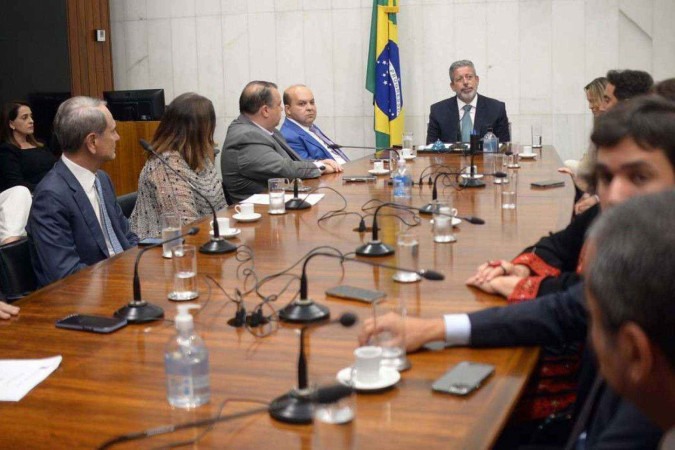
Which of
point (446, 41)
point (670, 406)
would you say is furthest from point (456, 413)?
point (446, 41)

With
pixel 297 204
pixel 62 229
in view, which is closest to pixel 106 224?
pixel 62 229

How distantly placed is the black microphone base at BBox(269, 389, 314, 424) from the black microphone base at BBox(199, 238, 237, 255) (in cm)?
143

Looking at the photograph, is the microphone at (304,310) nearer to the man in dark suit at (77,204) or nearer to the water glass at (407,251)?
the water glass at (407,251)

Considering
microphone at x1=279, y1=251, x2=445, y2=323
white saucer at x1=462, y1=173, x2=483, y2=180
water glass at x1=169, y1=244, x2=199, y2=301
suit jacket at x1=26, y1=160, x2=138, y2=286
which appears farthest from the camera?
white saucer at x1=462, y1=173, x2=483, y2=180

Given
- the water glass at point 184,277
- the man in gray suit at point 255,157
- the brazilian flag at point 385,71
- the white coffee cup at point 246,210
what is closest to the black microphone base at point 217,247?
the water glass at point 184,277

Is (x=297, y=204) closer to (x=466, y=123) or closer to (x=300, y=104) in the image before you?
(x=300, y=104)

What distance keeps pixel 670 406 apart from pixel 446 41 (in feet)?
24.1

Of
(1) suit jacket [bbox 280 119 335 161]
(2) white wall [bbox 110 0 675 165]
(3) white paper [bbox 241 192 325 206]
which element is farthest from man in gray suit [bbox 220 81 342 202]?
(2) white wall [bbox 110 0 675 165]

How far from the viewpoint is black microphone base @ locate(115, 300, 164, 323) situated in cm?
224

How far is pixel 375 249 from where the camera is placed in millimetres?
2848

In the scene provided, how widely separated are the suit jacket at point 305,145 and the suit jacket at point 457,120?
1455 millimetres

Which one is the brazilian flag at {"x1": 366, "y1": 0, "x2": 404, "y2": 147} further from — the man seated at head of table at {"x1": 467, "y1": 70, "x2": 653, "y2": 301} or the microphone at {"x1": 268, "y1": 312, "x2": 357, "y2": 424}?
the microphone at {"x1": 268, "y1": 312, "x2": 357, "y2": 424}

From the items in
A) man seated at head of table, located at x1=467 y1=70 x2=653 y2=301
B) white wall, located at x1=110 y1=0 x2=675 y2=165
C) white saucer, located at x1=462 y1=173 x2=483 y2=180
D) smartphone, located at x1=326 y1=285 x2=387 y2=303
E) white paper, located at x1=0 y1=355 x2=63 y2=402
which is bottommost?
white paper, located at x1=0 y1=355 x2=63 y2=402

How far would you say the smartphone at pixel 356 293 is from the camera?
2344mm
